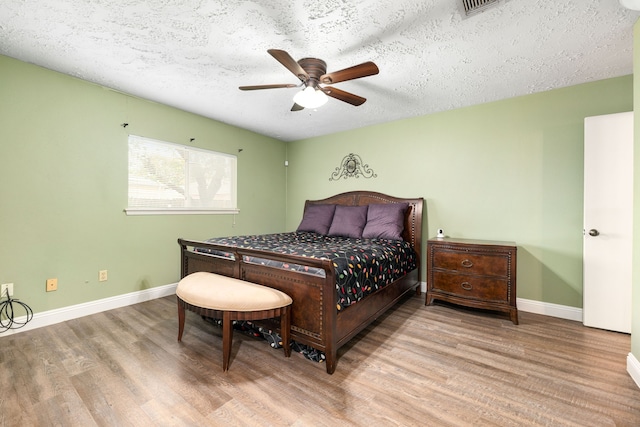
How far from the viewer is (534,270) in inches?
113

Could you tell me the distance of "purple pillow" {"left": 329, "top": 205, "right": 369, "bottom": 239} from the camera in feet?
11.5

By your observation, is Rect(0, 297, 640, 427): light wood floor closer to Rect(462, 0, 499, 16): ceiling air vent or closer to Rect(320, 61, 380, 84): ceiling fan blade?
Rect(320, 61, 380, 84): ceiling fan blade

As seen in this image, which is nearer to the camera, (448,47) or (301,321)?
(301,321)

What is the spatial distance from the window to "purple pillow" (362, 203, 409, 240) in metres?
2.05

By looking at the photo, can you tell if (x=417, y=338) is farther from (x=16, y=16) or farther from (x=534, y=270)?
(x=16, y=16)

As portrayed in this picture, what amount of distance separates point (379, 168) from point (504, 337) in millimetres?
2475

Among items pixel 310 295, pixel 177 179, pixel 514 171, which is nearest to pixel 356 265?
pixel 310 295

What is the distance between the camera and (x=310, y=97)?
7.10 ft

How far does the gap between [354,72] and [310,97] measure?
0.42 metres

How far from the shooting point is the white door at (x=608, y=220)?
2.30 m

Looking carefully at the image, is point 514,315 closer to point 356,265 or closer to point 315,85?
point 356,265

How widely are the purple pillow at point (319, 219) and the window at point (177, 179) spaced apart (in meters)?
1.12

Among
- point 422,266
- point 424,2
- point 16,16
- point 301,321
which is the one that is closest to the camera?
point 424,2

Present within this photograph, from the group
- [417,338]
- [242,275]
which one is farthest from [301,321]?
[417,338]
